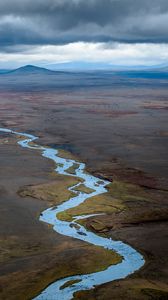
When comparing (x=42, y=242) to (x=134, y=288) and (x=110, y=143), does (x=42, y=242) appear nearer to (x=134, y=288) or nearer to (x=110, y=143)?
(x=134, y=288)

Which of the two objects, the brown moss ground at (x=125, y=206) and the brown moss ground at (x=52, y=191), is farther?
the brown moss ground at (x=52, y=191)

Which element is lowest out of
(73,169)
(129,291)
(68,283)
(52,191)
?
(68,283)

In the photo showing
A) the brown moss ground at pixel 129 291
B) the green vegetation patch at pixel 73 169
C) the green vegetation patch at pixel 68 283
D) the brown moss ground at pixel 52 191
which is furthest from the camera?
the green vegetation patch at pixel 73 169

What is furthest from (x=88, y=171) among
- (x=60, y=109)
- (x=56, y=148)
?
(x=60, y=109)

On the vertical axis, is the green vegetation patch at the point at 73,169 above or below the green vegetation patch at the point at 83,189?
above

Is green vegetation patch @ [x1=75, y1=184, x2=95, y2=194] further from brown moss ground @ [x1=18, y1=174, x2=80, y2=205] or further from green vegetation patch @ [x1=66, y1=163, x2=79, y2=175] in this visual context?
green vegetation patch @ [x1=66, y1=163, x2=79, y2=175]

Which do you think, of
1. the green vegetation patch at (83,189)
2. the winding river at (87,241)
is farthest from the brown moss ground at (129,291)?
the green vegetation patch at (83,189)

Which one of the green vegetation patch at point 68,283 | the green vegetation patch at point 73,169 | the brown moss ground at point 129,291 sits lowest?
the green vegetation patch at point 68,283

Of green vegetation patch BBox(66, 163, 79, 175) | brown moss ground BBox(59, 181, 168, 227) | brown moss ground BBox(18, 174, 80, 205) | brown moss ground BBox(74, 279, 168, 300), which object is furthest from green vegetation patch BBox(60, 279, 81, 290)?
green vegetation patch BBox(66, 163, 79, 175)

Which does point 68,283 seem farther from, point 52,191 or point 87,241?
point 52,191

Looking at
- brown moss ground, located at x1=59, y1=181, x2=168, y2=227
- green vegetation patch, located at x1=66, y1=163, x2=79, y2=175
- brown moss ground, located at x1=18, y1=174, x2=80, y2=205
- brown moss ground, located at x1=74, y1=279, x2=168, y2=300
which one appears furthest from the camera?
green vegetation patch, located at x1=66, y1=163, x2=79, y2=175

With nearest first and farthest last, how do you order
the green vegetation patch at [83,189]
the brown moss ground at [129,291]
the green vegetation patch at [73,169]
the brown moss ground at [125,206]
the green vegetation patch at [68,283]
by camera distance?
the brown moss ground at [129,291] < the green vegetation patch at [68,283] < the brown moss ground at [125,206] < the green vegetation patch at [83,189] < the green vegetation patch at [73,169]

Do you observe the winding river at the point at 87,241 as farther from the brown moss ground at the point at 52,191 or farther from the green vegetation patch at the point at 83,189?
the brown moss ground at the point at 52,191

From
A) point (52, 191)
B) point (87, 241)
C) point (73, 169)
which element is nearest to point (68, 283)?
point (87, 241)
